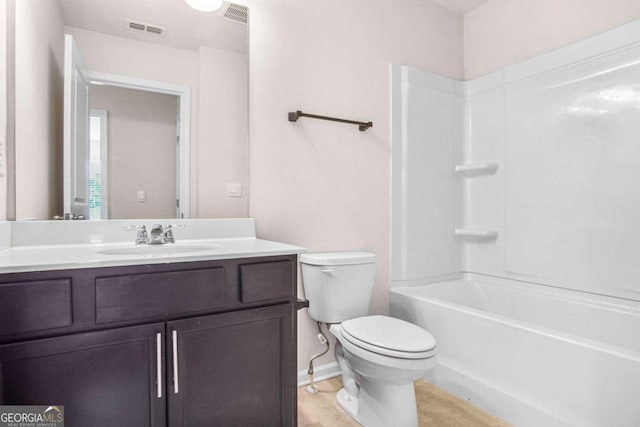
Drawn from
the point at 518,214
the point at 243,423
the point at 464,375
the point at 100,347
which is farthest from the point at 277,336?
the point at 518,214

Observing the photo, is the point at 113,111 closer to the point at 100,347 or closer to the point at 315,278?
the point at 100,347

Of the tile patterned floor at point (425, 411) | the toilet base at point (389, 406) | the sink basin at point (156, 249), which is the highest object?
the sink basin at point (156, 249)

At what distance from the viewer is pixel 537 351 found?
5.32ft

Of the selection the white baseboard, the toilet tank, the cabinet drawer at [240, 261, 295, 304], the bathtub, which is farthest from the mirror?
the bathtub

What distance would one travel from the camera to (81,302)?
1.04m

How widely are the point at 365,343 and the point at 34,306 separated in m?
1.17

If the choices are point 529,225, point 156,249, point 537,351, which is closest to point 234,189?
point 156,249

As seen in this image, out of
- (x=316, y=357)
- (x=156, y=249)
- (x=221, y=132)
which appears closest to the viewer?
(x=156, y=249)

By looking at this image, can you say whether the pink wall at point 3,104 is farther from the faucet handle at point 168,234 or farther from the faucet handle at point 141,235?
the faucet handle at point 168,234

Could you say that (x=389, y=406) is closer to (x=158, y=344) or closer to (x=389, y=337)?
(x=389, y=337)

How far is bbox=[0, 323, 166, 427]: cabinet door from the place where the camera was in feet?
3.21

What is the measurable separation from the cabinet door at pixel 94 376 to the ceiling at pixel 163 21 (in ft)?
4.39

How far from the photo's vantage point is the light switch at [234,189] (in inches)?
73.8

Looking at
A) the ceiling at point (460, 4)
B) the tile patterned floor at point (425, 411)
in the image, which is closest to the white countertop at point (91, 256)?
the tile patterned floor at point (425, 411)
